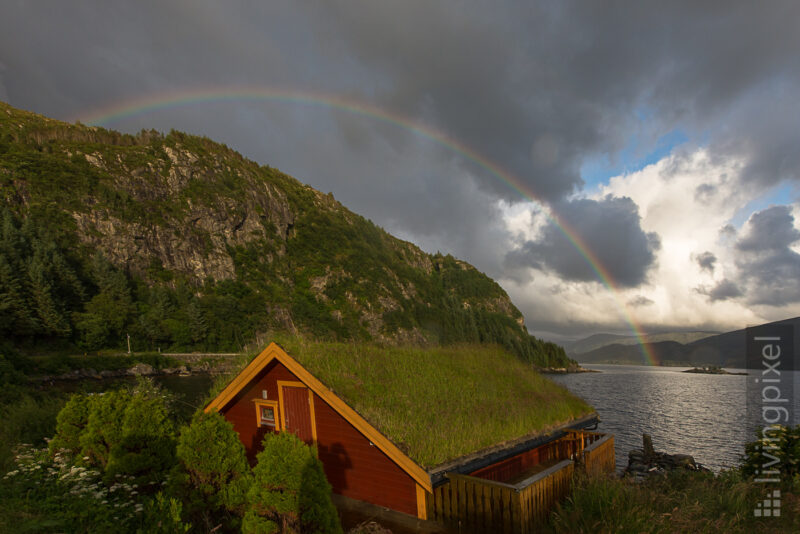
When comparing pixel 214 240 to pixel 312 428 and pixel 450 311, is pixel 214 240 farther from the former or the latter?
pixel 312 428

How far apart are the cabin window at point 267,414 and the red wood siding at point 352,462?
0.20 metres

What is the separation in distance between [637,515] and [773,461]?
19.4 feet

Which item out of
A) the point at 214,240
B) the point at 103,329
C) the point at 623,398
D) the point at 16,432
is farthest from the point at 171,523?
the point at 214,240

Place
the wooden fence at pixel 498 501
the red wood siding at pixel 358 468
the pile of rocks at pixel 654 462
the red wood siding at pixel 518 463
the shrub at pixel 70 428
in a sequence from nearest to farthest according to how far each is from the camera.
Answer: the wooden fence at pixel 498 501, the red wood siding at pixel 358 468, the shrub at pixel 70 428, the red wood siding at pixel 518 463, the pile of rocks at pixel 654 462

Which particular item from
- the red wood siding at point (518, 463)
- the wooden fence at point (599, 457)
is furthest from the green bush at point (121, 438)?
the wooden fence at point (599, 457)

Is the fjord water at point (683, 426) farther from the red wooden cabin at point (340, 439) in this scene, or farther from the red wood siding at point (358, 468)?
the red wood siding at point (358, 468)

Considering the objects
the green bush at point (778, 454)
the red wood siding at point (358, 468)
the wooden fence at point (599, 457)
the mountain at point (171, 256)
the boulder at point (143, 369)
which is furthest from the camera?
the mountain at point (171, 256)

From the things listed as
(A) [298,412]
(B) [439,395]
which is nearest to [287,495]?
(A) [298,412]

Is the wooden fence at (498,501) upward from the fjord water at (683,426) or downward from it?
upward

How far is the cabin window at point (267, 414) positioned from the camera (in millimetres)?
10852

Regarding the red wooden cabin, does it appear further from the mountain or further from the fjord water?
the mountain

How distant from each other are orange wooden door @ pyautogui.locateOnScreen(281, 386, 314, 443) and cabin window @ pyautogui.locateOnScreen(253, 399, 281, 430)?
0.45 metres

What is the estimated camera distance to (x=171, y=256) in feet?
376

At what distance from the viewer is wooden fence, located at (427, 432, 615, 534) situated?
7.04 meters
